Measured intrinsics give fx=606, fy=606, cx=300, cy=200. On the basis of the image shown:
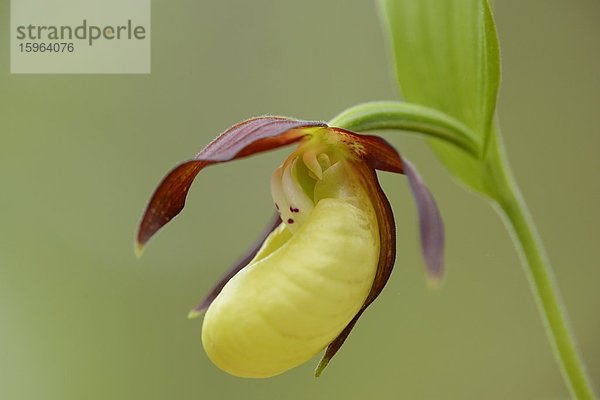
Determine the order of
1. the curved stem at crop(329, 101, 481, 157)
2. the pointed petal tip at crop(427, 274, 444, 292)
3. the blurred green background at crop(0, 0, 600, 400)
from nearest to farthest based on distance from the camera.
Answer: the pointed petal tip at crop(427, 274, 444, 292), the curved stem at crop(329, 101, 481, 157), the blurred green background at crop(0, 0, 600, 400)

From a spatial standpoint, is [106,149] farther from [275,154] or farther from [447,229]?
[447,229]

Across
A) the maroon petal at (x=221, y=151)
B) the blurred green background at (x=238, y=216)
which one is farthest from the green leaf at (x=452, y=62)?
the blurred green background at (x=238, y=216)

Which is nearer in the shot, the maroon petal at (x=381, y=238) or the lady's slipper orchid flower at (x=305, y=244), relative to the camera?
the lady's slipper orchid flower at (x=305, y=244)

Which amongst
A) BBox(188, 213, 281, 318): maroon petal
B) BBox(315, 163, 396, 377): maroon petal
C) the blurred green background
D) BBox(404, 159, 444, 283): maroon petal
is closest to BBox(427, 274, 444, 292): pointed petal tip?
BBox(404, 159, 444, 283): maroon petal

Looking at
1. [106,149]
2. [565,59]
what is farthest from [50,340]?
[565,59]

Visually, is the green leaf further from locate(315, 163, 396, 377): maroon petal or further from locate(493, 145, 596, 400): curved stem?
locate(315, 163, 396, 377): maroon petal

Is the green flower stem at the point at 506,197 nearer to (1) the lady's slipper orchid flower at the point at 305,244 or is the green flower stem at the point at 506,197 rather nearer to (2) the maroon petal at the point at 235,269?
(1) the lady's slipper orchid flower at the point at 305,244
